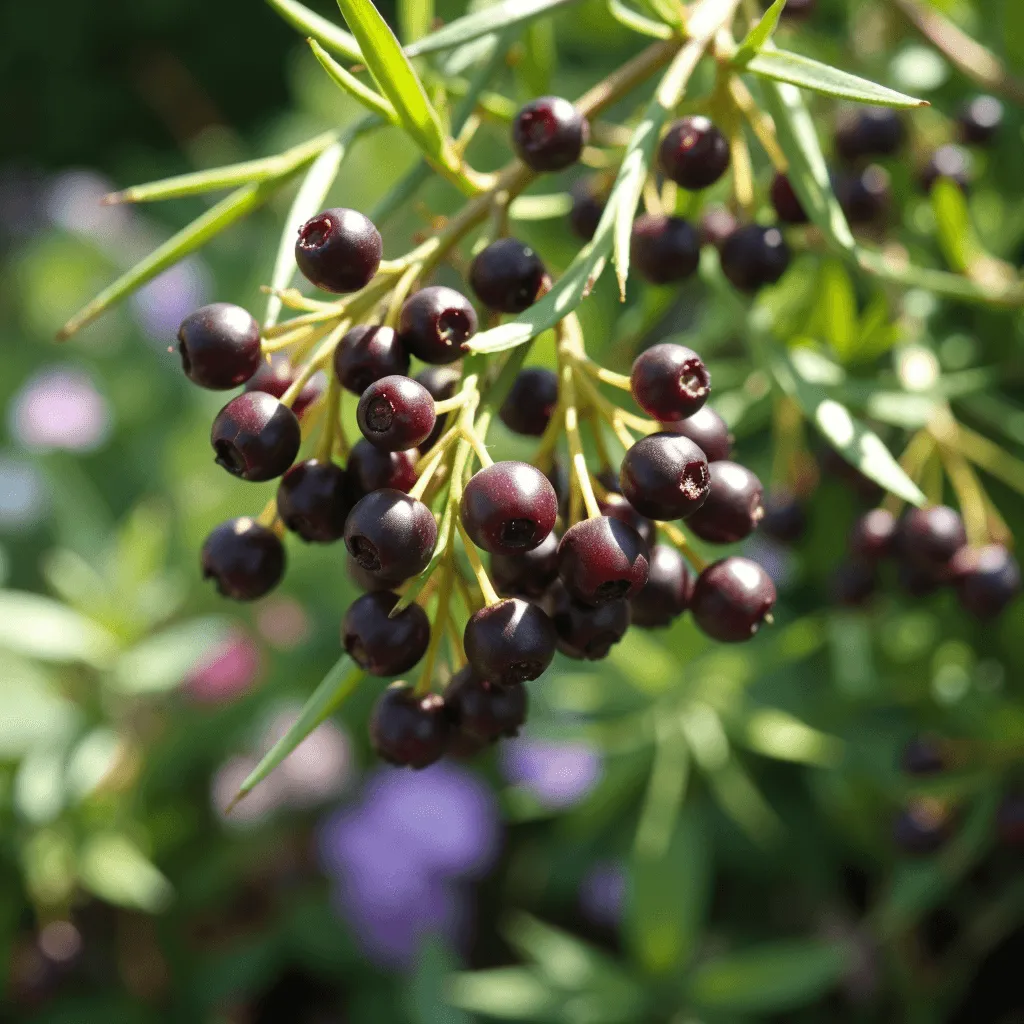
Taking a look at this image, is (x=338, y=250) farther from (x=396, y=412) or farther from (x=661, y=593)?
(x=661, y=593)

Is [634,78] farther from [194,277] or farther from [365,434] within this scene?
[194,277]

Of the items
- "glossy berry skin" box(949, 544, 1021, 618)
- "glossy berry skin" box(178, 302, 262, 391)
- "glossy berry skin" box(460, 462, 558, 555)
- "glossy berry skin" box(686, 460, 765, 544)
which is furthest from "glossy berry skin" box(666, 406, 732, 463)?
"glossy berry skin" box(949, 544, 1021, 618)

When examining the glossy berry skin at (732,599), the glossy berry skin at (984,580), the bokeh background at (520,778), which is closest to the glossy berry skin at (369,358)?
the glossy berry skin at (732,599)

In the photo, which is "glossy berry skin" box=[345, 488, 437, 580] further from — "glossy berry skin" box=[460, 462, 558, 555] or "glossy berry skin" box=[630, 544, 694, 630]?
"glossy berry skin" box=[630, 544, 694, 630]

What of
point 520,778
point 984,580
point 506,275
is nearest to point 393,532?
point 506,275

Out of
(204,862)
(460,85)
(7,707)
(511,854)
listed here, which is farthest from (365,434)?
(511,854)

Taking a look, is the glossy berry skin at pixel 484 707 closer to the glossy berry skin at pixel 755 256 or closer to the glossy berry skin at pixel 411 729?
the glossy berry skin at pixel 411 729
